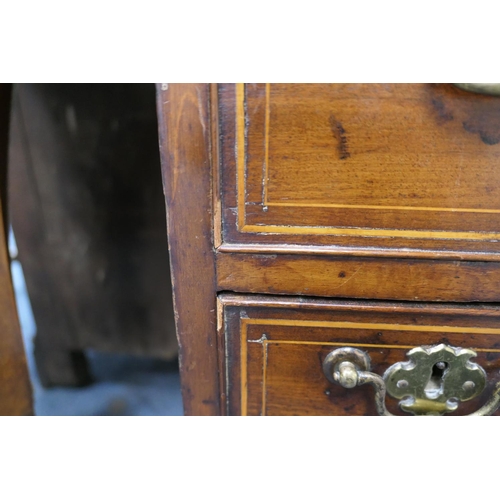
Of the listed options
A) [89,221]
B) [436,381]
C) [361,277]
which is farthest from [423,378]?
[89,221]

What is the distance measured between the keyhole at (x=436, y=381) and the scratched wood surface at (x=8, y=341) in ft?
1.52

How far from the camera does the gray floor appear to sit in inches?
35.1

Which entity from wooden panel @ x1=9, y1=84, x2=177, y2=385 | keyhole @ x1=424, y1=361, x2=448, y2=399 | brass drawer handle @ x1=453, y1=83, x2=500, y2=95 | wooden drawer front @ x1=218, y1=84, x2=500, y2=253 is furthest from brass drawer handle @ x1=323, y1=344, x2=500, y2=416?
wooden panel @ x1=9, y1=84, x2=177, y2=385

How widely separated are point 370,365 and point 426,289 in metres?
0.10

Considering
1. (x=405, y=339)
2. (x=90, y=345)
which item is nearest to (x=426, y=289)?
(x=405, y=339)

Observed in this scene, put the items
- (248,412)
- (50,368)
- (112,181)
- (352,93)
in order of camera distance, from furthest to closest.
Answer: (50,368) → (112,181) → (248,412) → (352,93)

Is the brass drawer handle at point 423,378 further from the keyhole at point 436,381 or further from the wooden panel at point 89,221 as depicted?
the wooden panel at point 89,221

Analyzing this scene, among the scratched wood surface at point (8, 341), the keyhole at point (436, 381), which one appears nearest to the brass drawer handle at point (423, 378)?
the keyhole at point (436, 381)

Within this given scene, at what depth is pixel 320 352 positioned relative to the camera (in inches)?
18.8

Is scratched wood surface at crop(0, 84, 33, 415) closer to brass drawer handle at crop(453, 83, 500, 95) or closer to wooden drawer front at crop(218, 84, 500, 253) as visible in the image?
wooden drawer front at crop(218, 84, 500, 253)

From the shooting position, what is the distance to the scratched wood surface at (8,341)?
1.75 feet

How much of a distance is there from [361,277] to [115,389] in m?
0.66

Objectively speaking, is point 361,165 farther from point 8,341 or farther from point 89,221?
point 89,221

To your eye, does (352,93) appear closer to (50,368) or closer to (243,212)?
(243,212)
